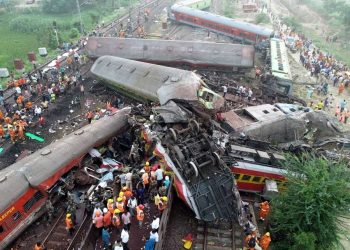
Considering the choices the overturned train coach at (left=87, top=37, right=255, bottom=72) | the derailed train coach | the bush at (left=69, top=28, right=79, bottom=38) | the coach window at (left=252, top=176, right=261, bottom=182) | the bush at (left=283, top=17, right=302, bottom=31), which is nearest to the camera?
the coach window at (left=252, top=176, right=261, bottom=182)

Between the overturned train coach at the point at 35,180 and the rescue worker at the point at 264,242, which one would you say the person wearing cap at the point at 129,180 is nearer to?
the overturned train coach at the point at 35,180

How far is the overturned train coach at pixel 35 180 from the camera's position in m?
13.1

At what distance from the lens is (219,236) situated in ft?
42.9

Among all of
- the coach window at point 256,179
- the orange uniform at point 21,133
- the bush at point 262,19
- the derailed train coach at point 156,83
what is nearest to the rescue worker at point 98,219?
the coach window at point 256,179

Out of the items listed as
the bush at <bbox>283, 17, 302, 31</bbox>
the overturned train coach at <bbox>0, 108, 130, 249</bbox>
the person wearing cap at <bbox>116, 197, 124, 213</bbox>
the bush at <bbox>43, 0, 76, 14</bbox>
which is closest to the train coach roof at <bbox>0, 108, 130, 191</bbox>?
the overturned train coach at <bbox>0, 108, 130, 249</bbox>

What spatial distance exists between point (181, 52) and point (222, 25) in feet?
37.0

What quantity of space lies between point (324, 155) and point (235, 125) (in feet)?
16.9

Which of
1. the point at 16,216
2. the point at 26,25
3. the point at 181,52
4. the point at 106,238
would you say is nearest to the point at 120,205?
the point at 106,238

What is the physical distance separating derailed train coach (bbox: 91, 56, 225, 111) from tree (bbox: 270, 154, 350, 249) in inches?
256

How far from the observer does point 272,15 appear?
2127 inches

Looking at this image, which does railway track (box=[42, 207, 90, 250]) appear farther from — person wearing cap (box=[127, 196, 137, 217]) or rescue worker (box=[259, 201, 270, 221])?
rescue worker (box=[259, 201, 270, 221])

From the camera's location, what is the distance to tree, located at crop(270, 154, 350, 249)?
13508 mm

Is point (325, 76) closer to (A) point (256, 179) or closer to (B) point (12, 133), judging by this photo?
(A) point (256, 179)

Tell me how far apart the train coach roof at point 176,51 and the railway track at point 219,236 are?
1811cm
